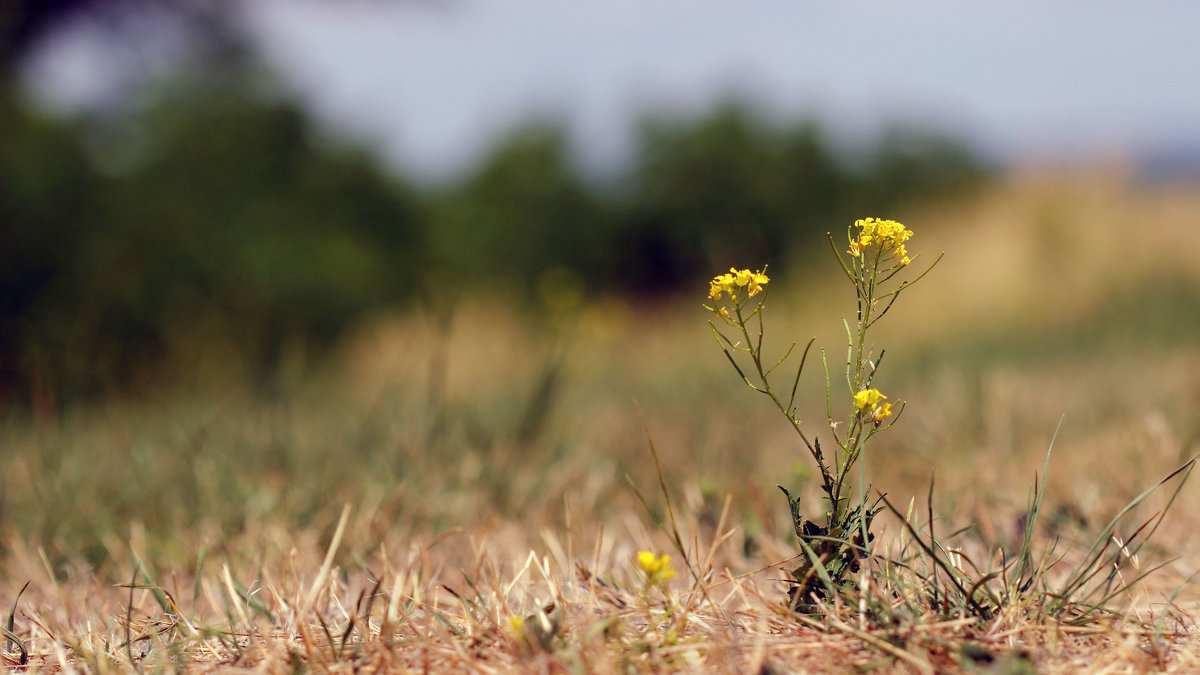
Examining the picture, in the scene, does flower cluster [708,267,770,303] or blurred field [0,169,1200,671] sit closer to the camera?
flower cluster [708,267,770,303]

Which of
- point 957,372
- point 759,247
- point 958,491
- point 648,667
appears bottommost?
point 648,667

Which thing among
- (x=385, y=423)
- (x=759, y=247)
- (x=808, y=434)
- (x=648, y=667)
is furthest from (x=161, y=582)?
(x=759, y=247)

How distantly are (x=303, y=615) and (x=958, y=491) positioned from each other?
49.7 inches

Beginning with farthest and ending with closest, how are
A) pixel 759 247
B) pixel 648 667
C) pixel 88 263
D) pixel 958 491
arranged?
pixel 759 247 < pixel 88 263 < pixel 958 491 < pixel 648 667

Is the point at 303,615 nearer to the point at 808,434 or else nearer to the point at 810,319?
the point at 808,434

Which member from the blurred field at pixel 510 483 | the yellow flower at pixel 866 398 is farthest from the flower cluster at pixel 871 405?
the blurred field at pixel 510 483

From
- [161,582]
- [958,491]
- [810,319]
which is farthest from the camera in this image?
[810,319]

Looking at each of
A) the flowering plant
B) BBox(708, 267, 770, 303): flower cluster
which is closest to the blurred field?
the flowering plant

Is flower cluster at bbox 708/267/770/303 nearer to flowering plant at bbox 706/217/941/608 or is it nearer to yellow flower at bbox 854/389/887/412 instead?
flowering plant at bbox 706/217/941/608

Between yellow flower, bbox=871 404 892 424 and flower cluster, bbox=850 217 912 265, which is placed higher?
flower cluster, bbox=850 217 912 265

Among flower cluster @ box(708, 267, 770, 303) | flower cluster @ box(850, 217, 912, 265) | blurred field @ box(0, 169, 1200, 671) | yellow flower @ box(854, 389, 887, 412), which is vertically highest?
flower cluster @ box(850, 217, 912, 265)

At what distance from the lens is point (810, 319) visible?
691 centimetres

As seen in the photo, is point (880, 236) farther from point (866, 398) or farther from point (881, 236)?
point (866, 398)

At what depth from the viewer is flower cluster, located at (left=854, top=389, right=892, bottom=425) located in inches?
38.5
